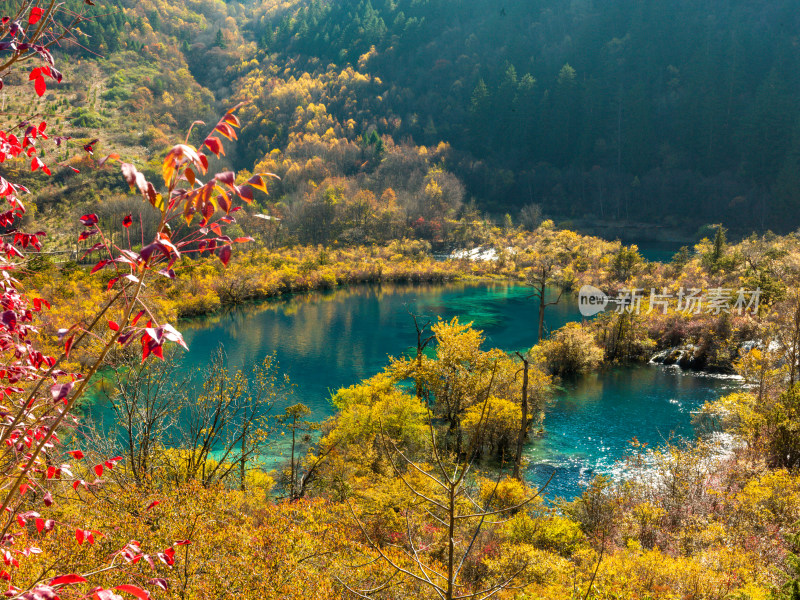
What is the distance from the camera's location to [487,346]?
106 ft

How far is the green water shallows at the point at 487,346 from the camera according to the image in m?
20.1

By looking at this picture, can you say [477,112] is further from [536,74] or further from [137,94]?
[137,94]

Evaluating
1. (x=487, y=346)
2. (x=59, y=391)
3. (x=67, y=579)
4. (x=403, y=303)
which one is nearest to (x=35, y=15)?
(x=59, y=391)

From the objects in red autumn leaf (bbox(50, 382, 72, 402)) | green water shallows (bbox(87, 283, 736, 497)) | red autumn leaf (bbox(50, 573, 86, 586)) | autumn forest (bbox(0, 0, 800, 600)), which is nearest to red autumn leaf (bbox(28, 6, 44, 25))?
autumn forest (bbox(0, 0, 800, 600))

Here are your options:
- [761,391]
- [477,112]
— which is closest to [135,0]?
[477,112]

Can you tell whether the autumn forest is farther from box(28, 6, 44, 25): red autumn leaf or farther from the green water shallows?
the green water shallows

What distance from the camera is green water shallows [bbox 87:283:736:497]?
2012cm

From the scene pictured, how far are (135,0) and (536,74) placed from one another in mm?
114026

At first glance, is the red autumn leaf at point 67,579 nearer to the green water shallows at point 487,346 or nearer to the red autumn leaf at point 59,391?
the red autumn leaf at point 59,391

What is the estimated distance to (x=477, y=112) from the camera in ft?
328

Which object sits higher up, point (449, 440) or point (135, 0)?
point (135, 0)

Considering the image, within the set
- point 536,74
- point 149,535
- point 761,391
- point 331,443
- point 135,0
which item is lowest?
point 331,443

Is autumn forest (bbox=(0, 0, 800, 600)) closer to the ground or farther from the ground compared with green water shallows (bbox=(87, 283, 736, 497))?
farther from the ground

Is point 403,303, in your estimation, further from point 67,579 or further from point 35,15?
point 67,579
